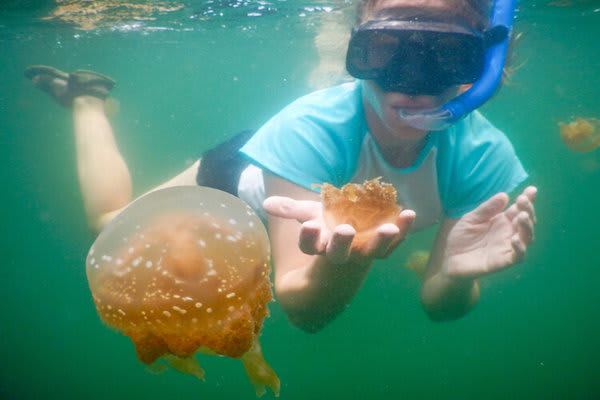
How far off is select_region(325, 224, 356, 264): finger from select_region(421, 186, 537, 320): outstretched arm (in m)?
0.95

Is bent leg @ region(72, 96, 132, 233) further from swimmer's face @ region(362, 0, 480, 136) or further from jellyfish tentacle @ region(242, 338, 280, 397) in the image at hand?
swimmer's face @ region(362, 0, 480, 136)

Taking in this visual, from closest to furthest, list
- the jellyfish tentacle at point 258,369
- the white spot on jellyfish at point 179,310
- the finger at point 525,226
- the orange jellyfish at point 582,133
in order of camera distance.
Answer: the white spot on jellyfish at point 179,310 < the jellyfish tentacle at point 258,369 < the finger at point 525,226 < the orange jellyfish at point 582,133

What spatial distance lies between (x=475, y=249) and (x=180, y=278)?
1853mm

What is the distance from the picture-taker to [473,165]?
271cm

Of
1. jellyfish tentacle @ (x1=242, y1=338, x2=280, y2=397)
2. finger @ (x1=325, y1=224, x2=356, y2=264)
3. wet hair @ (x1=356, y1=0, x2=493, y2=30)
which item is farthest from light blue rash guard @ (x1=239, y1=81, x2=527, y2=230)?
jellyfish tentacle @ (x1=242, y1=338, x2=280, y2=397)

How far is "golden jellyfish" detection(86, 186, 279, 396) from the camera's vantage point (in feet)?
3.87

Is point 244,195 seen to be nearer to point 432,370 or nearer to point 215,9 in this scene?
point 215,9

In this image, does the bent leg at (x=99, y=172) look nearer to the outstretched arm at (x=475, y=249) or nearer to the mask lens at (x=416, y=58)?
Result: the mask lens at (x=416, y=58)

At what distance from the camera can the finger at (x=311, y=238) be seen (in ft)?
4.17

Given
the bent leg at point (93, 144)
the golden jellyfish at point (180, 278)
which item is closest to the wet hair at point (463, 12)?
the golden jellyfish at point (180, 278)

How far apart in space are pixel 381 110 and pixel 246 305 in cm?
148

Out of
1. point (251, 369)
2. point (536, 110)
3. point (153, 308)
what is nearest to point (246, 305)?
point (153, 308)

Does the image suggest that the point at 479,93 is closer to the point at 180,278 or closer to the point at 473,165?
the point at 473,165

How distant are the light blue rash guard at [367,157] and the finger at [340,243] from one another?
82 centimetres
